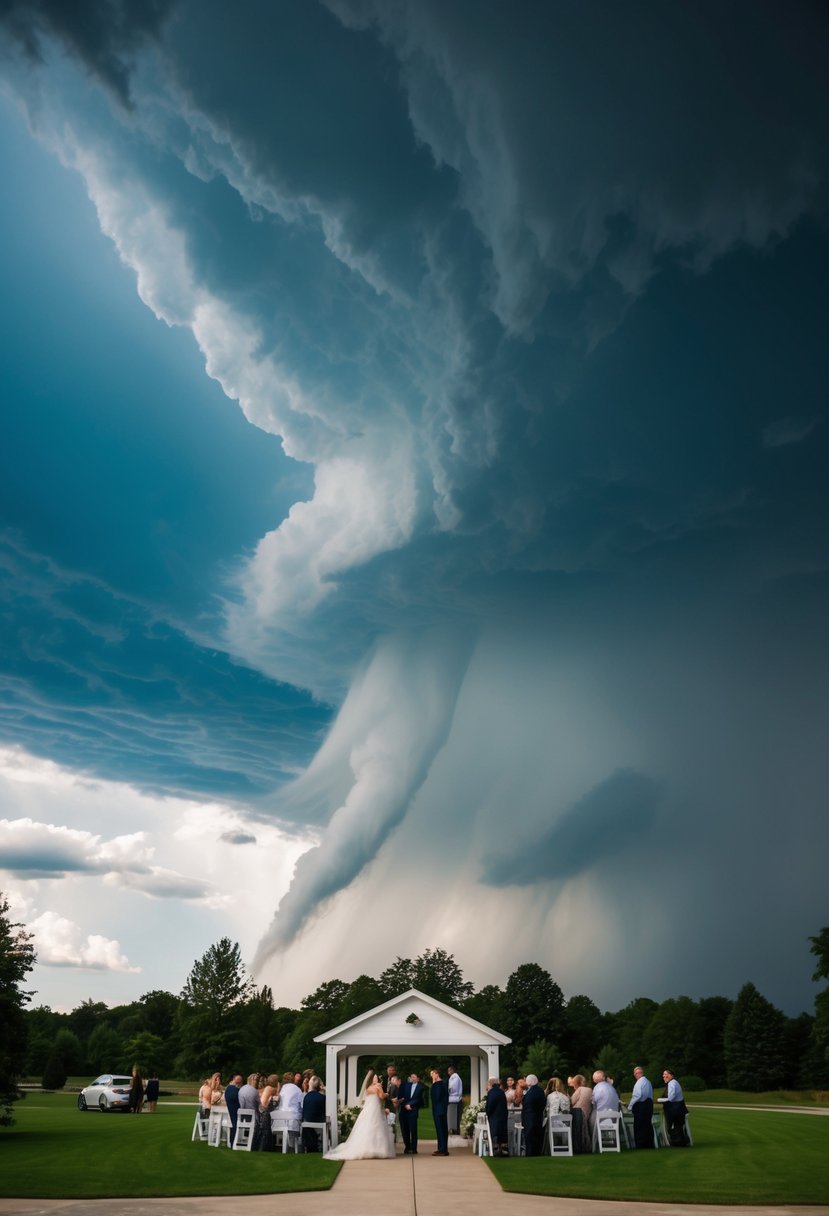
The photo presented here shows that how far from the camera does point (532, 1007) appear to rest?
9450 cm

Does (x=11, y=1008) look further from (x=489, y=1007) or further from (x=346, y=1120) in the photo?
(x=489, y=1007)

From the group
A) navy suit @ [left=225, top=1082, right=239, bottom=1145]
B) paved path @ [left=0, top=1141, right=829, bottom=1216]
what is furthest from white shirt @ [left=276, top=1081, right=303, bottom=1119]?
paved path @ [left=0, top=1141, right=829, bottom=1216]

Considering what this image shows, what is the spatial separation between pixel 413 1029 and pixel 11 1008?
34.4 feet

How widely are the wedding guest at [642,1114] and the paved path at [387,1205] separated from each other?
7.06 metres

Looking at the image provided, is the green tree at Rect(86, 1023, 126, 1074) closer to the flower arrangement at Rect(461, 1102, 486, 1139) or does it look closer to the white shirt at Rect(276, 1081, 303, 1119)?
the flower arrangement at Rect(461, 1102, 486, 1139)

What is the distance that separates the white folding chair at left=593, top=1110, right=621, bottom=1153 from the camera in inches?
848

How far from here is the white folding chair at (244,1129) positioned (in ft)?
75.3

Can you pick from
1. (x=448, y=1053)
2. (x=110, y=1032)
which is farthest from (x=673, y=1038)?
(x=448, y=1053)

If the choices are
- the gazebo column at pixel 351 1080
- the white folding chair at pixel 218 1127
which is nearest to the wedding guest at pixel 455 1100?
the gazebo column at pixel 351 1080

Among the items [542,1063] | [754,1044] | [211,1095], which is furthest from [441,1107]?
[754,1044]

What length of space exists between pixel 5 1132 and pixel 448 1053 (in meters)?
12.3

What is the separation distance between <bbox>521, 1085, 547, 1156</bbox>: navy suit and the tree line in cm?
4909

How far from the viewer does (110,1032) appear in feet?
297

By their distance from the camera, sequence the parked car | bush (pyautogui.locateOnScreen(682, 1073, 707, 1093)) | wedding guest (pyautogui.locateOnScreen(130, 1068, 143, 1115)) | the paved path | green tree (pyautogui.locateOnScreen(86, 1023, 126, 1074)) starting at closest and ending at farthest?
the paved path → wedding guest (pyautogui.locateOnScreen(130, 1068, 143, 1115)) → the parked car → bush (pyautogui.locateOnScreen(682, 1073, 707, 1093)) → green tree (pyautogui.locateOnScreen(86, 1023, 126, 1074))
